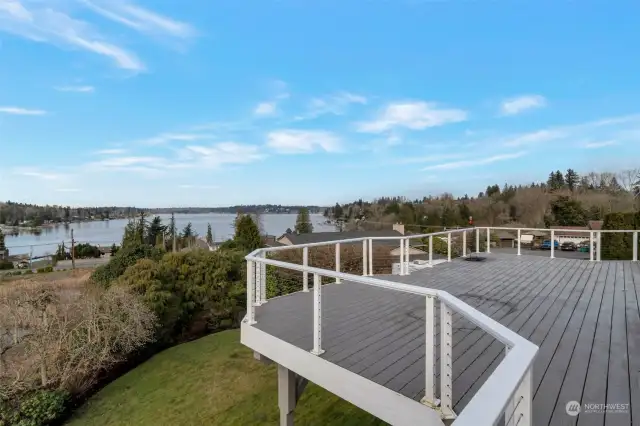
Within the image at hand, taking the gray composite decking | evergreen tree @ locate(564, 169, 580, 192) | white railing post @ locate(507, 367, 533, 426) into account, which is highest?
evergreen tree @ locate(564, 169, 580, 192)

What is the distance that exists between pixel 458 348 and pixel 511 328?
1127mm

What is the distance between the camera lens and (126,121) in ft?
54.2

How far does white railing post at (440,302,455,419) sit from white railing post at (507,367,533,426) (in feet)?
3.26

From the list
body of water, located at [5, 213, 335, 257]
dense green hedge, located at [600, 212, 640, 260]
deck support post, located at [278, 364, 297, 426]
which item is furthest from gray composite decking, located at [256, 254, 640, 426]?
body of water, located at [5, 213, 335, 257]

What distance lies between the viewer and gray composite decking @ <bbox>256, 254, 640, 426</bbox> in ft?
8.15

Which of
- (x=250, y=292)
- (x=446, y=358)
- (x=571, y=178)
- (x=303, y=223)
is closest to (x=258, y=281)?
(x=250, y=292)

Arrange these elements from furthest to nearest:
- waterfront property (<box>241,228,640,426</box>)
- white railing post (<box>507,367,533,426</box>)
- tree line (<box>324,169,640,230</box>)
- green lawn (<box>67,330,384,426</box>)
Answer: tree line (<box>324,169,640,230</box>)
green lawn (<box>67,330,384,426</box>)
waterfront property (<box>241,228,640,426</box>)
white railing post (<box>507,367,533,426</box>)

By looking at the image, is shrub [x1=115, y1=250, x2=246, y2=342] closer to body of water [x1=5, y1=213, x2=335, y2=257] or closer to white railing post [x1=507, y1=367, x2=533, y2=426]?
white railing post [x1=507, y1=367, x2=533, y2=426]

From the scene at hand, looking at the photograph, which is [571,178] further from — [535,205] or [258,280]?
[258,280]

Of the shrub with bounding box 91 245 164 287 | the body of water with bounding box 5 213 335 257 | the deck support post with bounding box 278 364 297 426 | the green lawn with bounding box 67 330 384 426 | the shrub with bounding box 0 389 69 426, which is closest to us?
the deck support post with bounding box 278 364 297 426

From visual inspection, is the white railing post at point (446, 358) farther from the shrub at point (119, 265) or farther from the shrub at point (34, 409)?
the shrub at point (119, 265)

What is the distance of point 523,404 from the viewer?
111 centimetres

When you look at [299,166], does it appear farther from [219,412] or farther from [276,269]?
[219,412]

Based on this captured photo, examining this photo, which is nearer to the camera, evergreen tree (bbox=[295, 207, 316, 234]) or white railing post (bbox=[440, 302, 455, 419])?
white railing post (bbox=[440, 302, 455, 419])
